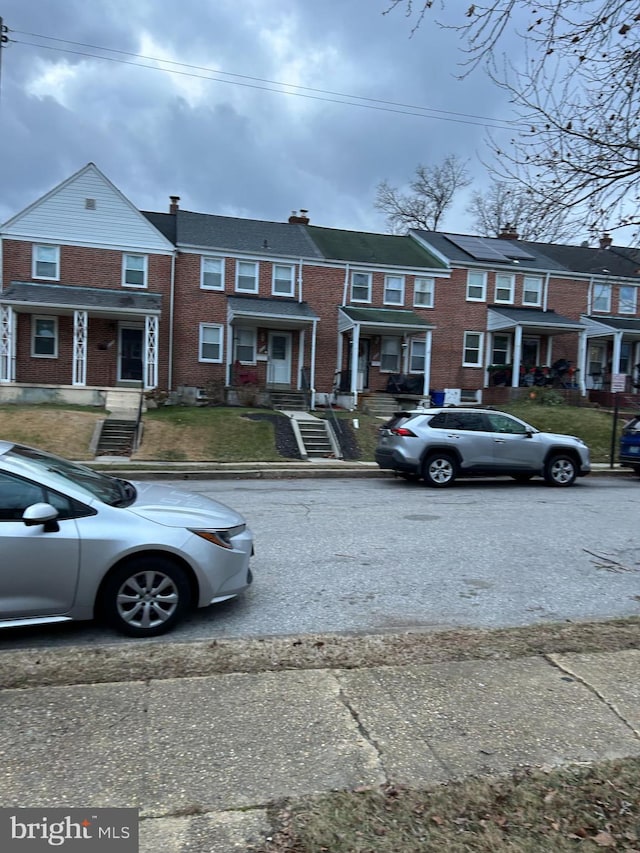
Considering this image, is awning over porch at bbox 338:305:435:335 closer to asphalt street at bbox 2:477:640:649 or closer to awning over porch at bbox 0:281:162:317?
awning over porch at bbox 0:281:162:317

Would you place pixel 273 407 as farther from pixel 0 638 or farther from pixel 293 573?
pixel 0 638

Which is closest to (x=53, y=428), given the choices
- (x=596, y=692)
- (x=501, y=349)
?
(x=596, y=692)

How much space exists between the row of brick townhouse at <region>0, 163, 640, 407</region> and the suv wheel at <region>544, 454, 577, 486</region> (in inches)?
404

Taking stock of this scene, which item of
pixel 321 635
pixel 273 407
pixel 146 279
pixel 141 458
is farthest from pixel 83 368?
pixel 321 635

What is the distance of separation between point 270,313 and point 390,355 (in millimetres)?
6254

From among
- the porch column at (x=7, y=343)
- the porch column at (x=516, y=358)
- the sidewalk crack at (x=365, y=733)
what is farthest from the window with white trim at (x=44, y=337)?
the sidewalk crack at (x=365, y=733)

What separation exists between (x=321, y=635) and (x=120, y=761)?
184cm

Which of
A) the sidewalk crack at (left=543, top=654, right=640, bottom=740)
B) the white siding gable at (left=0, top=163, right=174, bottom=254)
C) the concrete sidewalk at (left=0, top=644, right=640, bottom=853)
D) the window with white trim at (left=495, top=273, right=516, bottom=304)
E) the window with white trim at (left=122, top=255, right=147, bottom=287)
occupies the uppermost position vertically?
the white siding gable at (left=0, top=163, right=174, bottom=254)

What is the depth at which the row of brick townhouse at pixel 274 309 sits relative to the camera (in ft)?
76.4

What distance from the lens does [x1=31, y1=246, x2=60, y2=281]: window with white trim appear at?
76.9 ft

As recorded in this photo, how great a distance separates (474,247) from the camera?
29.7 m

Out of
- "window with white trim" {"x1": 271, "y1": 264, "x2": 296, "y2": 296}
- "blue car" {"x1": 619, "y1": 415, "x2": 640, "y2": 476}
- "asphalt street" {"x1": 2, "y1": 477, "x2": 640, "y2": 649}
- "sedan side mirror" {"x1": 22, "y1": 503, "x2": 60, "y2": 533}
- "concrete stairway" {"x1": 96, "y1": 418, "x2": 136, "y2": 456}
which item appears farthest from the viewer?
"window with white trim" {"x1": 271, "y1": 264, "x2": 296, "y2": 296}

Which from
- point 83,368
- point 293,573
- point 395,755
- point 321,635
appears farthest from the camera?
point 83,368

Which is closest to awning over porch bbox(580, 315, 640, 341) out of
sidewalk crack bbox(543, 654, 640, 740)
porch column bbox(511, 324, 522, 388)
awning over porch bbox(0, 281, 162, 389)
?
porch column bbox(511, 324, 522, 388)
